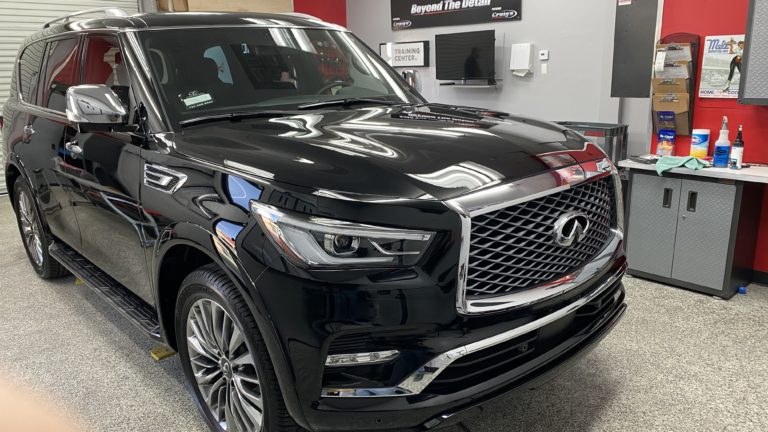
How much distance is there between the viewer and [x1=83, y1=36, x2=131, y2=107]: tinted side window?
7.46 ft

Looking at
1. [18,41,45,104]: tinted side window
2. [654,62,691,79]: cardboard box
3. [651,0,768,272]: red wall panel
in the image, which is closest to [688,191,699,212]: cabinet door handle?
[651,0,768,272]: red wall panel

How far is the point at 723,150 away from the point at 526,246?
2.48 meters

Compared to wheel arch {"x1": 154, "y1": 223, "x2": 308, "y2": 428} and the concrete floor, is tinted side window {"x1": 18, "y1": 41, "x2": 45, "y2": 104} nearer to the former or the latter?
the concrete floor

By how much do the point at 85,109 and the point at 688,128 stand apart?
3.52m

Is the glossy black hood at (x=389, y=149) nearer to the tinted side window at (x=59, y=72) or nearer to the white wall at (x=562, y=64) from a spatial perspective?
the tinted side window at (x=59, y=72)

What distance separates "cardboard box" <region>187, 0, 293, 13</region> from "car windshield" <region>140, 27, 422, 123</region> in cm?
439

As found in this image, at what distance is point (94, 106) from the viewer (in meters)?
2.11

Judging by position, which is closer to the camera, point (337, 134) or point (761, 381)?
point (337, 134)

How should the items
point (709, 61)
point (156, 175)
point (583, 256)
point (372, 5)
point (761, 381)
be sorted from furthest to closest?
point (372, 5) < point (709, 61) < point (761, 381) < point (156, 175) < point (583, 256)

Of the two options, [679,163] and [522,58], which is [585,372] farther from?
[522,58]

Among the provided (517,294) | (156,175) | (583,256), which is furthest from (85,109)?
(583,256)

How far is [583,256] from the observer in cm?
184

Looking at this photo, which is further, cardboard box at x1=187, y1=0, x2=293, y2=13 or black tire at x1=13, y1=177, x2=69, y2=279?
cardboard box at x1=187, y1=0, x2=293, y2=13

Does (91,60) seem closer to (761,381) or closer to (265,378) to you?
(265,378)
